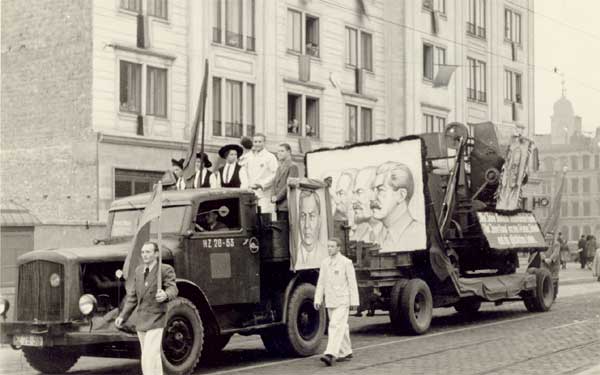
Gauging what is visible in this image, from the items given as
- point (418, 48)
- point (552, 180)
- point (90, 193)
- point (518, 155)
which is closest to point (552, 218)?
point (518, 155)

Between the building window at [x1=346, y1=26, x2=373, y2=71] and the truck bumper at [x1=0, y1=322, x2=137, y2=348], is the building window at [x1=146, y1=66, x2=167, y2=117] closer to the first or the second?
the building window at [x1=346, y1=26, x2=373, y2=71]

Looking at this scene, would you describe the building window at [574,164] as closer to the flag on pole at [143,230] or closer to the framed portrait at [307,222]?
the framed portrait at [307,222]

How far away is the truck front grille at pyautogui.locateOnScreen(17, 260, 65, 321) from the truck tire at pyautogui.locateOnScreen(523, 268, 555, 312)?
12389mm

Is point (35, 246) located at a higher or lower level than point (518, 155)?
lower

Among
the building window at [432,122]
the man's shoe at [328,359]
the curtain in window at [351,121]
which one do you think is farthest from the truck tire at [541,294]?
the building window at [432,122]

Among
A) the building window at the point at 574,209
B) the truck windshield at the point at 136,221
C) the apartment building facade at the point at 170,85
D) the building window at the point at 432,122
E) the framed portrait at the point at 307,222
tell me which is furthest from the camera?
the building window at the point at 574,209

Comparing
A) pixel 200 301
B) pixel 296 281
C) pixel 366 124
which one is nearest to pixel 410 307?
pixel 296 281

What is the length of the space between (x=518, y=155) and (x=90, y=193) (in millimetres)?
13111

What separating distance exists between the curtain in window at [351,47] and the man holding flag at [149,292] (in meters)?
29.0

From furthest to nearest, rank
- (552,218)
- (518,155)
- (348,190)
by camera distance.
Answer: (552,218) < (518,155) < (348,190)

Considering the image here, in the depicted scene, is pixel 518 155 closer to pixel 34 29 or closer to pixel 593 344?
pixel 593 344

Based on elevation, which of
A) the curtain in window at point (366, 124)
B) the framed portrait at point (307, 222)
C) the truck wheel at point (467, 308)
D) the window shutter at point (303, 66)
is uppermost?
the window shutter at point (303, 66)

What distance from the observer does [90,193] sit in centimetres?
2877

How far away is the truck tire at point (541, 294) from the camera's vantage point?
851 inches
